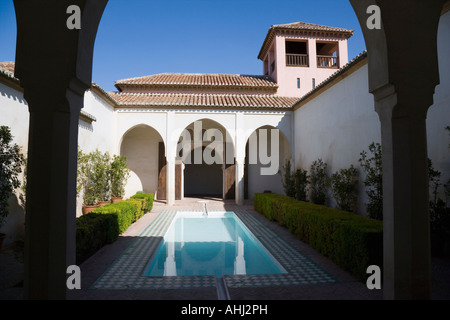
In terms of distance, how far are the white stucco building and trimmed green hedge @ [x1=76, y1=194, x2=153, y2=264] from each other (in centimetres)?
216

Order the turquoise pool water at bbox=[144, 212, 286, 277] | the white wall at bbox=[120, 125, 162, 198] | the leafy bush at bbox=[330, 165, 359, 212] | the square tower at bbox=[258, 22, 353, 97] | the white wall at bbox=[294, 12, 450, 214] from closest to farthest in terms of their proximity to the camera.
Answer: the turquoise pool water at bbox=[144, 212, 286, 277] → the white wall at bbox=[294, 12, 450, 214] → the leafy bush at bbox=[330, 165, 359, 212] → the white wall at bbox=[120, 125, 162, 198] → the square tower at bbox=[258, 22, 353, 97]

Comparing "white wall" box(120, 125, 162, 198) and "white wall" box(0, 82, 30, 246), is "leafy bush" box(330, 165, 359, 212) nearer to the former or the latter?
"white wall" box(0, 82, 30, 246)

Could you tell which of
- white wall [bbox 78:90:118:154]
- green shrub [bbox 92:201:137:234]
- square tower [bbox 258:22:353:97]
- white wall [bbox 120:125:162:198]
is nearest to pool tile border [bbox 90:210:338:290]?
green shrub [bbox 92:201:137:234]

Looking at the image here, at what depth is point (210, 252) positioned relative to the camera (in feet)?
22.8

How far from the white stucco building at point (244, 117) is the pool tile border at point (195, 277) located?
128 inches

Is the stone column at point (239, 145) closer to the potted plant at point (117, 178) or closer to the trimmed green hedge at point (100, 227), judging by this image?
the potted plant at point (117, 178)

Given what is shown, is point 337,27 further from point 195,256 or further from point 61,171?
point 61,171

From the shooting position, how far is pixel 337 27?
18.4 metres

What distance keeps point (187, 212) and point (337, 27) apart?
594 inches

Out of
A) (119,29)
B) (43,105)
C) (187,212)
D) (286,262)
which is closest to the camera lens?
(43,105)

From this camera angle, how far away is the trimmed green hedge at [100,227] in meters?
5.33

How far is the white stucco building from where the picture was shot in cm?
722

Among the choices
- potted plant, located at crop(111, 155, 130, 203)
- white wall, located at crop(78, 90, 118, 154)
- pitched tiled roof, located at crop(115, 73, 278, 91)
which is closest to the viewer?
white wall, located at crop(78, 90, 118, 154)

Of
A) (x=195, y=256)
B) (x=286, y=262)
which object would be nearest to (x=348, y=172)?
(x=286, y=262)
